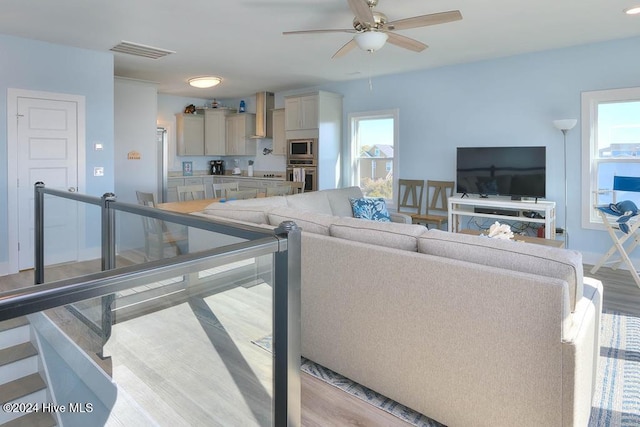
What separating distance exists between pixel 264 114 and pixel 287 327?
24.3 ft

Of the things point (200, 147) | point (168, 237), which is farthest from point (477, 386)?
point (200, 147)

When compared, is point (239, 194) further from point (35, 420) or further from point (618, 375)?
point (618, 375)

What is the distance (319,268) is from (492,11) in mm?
3015

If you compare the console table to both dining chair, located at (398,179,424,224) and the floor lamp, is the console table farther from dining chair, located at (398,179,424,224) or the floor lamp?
dining chair, located at (398,179,424,224)

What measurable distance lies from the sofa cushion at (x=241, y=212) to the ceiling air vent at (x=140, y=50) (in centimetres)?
277

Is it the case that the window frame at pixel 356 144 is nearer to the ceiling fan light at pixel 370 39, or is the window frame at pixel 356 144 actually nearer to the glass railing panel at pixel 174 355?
the ceiling fan light at pixel 370 39

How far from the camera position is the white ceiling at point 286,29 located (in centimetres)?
355

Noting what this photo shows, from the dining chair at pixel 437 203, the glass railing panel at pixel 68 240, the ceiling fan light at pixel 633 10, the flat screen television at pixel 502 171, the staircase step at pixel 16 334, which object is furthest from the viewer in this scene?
the dining chair at pixel 437 203

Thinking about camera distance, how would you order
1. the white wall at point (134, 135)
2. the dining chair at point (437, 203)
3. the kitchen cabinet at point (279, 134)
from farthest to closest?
the kitchen cabinet at point (279, 134) → the white wall at point (134, 135) → the dining chair at point (437, 203)

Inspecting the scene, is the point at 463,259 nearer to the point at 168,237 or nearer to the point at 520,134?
the point at 168,237

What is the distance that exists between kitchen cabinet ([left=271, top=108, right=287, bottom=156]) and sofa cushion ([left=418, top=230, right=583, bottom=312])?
601 cm

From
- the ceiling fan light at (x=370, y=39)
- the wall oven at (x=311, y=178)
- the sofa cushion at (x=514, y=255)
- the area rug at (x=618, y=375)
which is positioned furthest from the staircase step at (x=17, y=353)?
the wall oven at (x=311, y=178)

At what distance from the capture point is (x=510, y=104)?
537 cm

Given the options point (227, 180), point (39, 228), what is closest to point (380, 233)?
point (39, 228)
